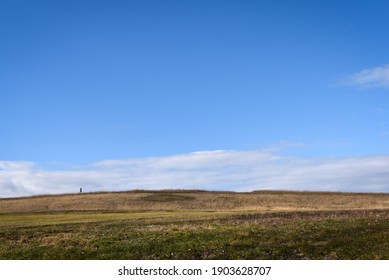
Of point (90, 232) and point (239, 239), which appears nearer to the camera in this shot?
point (239, 239)

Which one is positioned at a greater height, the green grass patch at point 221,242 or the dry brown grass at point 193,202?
the dry brown grass at point 193,202

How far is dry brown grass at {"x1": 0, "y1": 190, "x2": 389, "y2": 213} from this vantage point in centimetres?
9006

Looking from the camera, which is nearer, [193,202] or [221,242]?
[221,242]

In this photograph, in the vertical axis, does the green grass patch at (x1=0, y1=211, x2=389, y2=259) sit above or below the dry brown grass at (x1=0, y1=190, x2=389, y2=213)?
below

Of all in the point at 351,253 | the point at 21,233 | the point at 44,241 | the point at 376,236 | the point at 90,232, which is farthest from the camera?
the point at 21,233

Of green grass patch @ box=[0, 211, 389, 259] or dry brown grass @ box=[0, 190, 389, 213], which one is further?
dry brown grass @ box=[0, 190, 389, 213]

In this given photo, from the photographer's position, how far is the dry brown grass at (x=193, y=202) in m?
90.1

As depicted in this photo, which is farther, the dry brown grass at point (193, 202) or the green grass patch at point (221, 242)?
the dry brown grass at point (193, 202)

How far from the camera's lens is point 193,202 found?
98.4 metres

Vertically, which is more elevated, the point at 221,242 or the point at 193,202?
the point at 193,202
